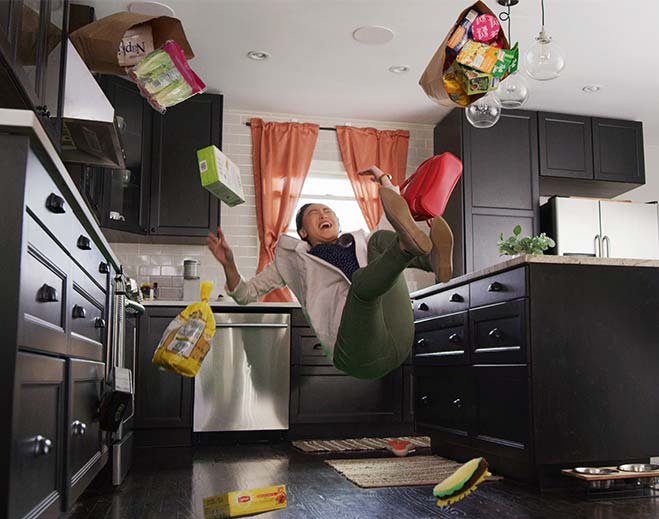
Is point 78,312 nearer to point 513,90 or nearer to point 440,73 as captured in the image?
point 440,73

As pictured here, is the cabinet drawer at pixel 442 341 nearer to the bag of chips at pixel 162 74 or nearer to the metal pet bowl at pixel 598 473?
the metal pet bowl at pixel 598 473

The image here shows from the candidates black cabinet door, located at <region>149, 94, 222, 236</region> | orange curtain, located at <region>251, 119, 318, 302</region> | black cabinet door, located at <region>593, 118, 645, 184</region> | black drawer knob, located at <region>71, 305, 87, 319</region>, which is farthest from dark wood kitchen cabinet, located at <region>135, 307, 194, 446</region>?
black cabinet door, located at <region>593, 118, 645, 184</region>

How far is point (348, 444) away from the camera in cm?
454

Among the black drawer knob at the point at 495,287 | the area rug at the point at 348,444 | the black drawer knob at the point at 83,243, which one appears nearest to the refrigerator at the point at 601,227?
the area rug at the point at 348,444

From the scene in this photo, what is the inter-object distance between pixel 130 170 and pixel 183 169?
0.40 meters

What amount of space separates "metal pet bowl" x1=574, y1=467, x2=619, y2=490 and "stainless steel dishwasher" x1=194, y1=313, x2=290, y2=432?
2.39 meters

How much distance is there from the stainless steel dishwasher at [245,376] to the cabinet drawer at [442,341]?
107cm

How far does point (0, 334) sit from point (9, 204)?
10.4 inches

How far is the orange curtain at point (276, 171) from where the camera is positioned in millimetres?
5707

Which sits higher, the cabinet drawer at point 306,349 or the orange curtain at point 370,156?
the orange curtain at point 370,156

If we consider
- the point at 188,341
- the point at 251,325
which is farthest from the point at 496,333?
the point at 251,325

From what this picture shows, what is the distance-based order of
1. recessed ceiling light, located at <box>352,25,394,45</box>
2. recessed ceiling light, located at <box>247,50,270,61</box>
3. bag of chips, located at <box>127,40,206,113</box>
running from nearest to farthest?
bag of chips, located at <box>127,40,206,113</box>, recessed ceiling light, located at <box>352,25,394,45</box>, recessed ceiling light, located at <box>247,50,270,61</box>

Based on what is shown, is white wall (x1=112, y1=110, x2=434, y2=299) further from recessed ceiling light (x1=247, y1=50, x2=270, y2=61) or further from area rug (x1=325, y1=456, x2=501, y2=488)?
area rug (x1=325, y1=456, x2=501, y2=488)

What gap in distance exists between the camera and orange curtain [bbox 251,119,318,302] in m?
5.71
